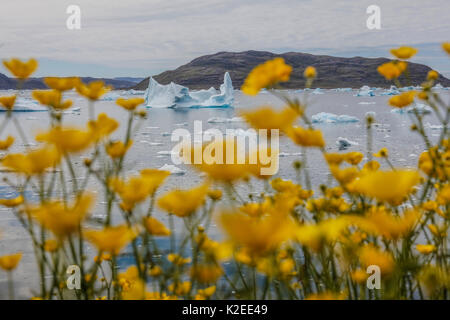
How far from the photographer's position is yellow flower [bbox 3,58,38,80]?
1438mm

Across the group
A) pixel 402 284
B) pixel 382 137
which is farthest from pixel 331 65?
pixel 402 284

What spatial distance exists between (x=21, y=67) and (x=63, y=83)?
0.84ft

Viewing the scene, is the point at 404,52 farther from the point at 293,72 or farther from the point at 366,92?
the point at 293,72

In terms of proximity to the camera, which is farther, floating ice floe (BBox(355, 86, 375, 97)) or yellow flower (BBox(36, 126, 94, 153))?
floating ice floe (BBox(355, 86, 375, 97))

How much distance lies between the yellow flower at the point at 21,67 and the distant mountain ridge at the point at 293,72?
203 feet

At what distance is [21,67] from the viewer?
4.75 feet

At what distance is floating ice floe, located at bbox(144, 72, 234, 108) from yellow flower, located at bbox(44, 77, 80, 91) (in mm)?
19078

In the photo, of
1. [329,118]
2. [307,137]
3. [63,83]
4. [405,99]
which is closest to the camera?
[307,137]

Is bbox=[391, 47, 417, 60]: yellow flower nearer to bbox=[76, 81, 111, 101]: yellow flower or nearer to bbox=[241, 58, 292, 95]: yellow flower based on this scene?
bbox=[241, 58, 292, 95]: yellow flower

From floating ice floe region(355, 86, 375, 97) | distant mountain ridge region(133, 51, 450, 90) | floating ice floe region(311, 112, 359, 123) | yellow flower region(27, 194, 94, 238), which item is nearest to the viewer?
yellow flower region(27, 194, 94, 238)

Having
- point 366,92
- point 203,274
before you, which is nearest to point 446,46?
point 203,274

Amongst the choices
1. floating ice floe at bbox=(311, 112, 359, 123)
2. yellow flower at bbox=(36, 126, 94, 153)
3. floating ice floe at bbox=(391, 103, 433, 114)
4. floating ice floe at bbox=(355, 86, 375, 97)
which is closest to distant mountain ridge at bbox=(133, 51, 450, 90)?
floating ice floe at bbox=(355, 86, 375, 97)

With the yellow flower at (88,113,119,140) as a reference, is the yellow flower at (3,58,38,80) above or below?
above
